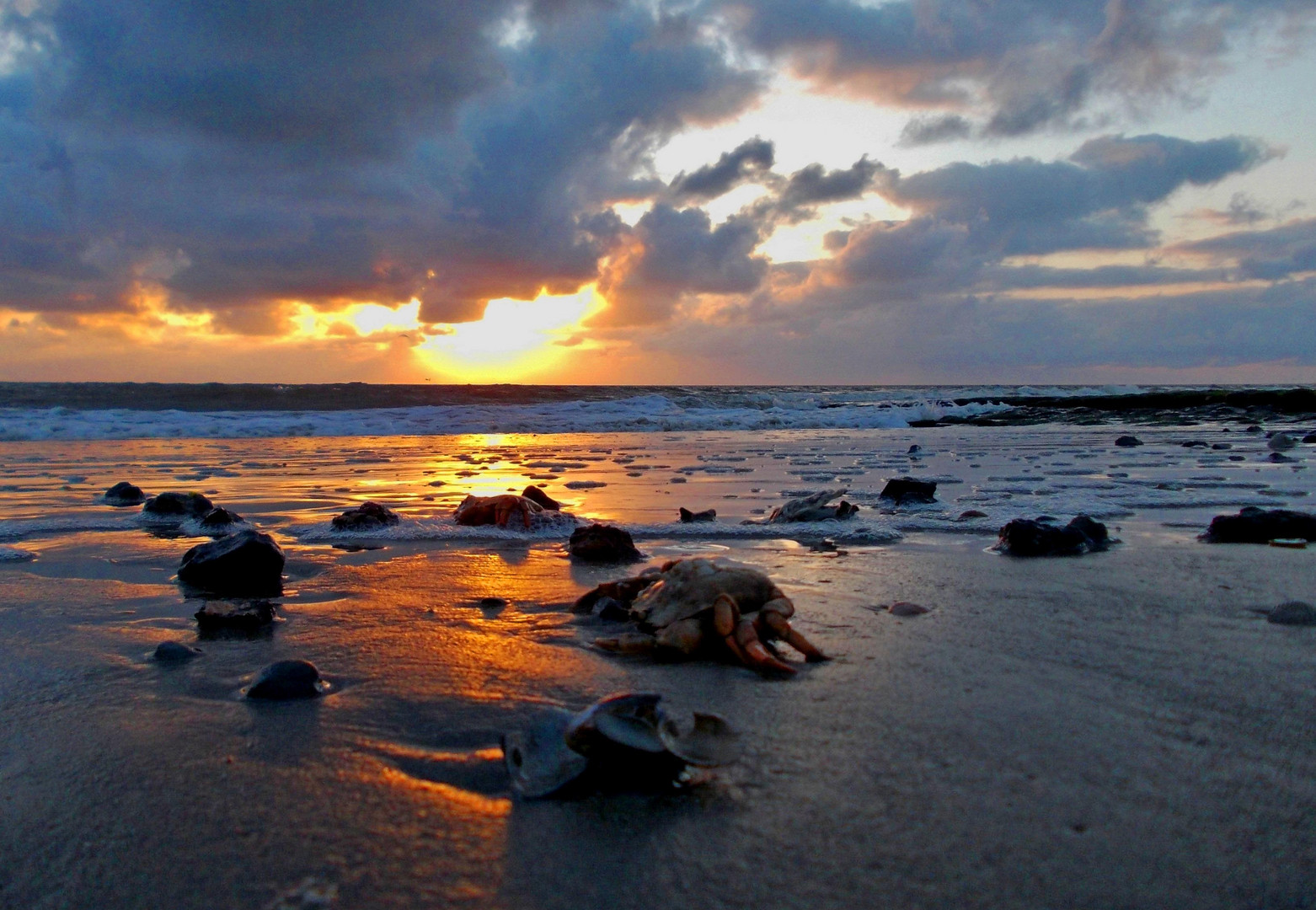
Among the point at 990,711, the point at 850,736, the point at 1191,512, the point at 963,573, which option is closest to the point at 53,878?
the point at 850,736

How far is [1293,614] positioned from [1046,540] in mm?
1309

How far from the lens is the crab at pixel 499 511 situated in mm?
5355

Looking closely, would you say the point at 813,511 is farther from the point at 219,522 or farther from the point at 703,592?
the point at 219,522

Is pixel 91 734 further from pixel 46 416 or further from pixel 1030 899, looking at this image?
pixel 46 416

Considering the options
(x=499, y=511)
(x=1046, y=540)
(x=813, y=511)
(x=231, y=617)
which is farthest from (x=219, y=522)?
(x=1046, y=540)

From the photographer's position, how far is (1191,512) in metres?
5.57

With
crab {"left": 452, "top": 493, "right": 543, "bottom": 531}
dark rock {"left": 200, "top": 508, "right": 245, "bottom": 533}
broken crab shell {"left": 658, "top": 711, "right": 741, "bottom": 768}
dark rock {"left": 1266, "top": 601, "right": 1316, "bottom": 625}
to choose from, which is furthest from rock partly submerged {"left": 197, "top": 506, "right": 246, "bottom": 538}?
dark rock {"left": 1266, "top": 601, "right": 1316, "bottom": 625}

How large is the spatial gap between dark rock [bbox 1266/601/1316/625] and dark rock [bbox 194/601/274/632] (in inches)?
141

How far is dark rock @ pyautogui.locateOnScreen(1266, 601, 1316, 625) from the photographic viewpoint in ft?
9.43

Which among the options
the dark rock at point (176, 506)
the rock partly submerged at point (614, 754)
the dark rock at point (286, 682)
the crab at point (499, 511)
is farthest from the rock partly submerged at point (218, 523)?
the rock partly submerged at point (614, 754)

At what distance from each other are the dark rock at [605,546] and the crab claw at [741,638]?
1720 mm

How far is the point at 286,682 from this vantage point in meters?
2.31

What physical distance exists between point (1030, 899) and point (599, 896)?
659mm

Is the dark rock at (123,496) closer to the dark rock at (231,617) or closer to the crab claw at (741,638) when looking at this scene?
the dark rock at (231,617)
